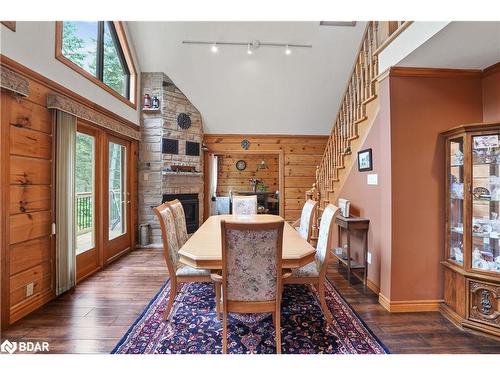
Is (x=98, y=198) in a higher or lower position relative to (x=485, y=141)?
lower

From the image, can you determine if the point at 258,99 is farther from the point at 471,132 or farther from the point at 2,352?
the point at 2,352

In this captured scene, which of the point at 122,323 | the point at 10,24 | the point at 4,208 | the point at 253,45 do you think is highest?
the point at 253,45

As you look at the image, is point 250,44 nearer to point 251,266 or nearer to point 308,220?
point 308,220

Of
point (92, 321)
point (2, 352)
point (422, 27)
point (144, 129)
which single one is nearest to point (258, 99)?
point (144, 129)

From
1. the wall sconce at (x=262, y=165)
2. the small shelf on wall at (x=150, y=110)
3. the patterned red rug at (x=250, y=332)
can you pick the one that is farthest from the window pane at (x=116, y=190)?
the wall sconce at (x=262, y=165)

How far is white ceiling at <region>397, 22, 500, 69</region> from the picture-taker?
1822 millimetres

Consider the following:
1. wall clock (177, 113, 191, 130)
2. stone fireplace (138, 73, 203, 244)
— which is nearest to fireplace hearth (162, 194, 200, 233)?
stone fireplace (138, 73, 203, 244)

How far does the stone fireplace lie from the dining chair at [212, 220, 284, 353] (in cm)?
359

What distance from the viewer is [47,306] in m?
2.53

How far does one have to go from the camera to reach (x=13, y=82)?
7.04 ft

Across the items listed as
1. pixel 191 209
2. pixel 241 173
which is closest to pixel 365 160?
pixel 191 209

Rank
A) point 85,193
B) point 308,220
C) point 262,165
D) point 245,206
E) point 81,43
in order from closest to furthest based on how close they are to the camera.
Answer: point 308,220
point 81,43
point 85,193
point 245,206
point 262,165

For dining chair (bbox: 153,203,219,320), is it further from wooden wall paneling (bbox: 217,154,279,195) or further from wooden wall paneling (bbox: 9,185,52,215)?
wooden wall paneling (bbox: 217,154,279,195)

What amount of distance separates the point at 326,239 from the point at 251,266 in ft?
2.85
